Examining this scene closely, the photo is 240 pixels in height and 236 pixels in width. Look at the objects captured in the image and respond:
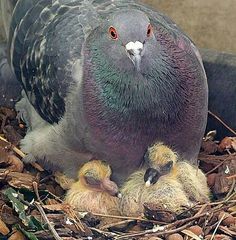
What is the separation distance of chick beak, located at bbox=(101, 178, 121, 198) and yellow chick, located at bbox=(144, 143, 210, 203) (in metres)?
0.15

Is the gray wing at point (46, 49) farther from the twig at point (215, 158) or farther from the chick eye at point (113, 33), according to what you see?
the twig at point (215, 158)

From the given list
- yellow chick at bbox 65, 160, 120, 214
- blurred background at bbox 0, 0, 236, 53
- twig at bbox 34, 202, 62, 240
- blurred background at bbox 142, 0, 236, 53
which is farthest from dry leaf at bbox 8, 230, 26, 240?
blurred background at bbox 142, 0, 236, 53

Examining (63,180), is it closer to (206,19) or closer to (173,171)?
(173,171)

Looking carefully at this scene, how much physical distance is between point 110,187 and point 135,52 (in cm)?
66

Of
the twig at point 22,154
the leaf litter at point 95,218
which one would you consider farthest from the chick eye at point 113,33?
the twig at point 22,154

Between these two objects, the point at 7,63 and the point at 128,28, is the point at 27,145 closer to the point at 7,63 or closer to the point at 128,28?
the point at 7,63

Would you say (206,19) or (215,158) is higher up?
(206,19)

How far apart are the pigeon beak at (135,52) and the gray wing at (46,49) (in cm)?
40

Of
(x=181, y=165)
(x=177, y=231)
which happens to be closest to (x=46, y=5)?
(x=181, y=165)

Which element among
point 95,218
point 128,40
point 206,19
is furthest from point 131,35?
point 206,19

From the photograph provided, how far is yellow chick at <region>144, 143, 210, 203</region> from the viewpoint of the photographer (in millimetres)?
3635

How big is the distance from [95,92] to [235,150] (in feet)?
3.26

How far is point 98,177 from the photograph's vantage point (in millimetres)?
3639

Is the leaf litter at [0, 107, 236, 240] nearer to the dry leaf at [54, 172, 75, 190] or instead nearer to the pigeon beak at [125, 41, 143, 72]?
the dry leaf at [54, 172, 75, 190]
